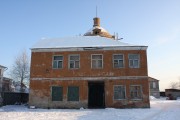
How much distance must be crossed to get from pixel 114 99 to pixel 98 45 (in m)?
5.84

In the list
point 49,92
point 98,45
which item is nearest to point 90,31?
point 98,45

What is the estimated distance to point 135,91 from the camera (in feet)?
77.6

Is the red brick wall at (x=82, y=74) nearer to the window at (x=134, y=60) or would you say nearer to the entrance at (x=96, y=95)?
the window at (x=134, y=60)

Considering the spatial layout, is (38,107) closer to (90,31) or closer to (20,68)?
(90,31)

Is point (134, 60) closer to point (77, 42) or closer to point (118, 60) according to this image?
point (118, 60)

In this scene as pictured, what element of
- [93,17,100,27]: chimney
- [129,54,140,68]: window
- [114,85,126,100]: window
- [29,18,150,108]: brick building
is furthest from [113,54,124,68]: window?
[93,17,100,27]: chimney

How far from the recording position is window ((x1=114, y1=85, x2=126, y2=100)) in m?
23.6

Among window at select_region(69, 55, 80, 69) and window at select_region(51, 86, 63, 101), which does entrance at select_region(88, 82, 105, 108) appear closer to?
window at select_region(69, 55, 80, 69)

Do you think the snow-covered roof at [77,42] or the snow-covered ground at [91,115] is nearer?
the snow-covered ground at [91,115]

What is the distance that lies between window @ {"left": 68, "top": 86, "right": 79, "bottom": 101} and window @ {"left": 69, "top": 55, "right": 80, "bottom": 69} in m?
2.19

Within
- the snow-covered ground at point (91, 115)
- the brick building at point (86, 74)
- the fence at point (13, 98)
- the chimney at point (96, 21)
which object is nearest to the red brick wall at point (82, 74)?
the brick building at point (86, 74)

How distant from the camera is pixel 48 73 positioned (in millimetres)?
24516

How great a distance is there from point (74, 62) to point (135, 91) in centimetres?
691

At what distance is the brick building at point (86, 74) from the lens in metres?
23.6
